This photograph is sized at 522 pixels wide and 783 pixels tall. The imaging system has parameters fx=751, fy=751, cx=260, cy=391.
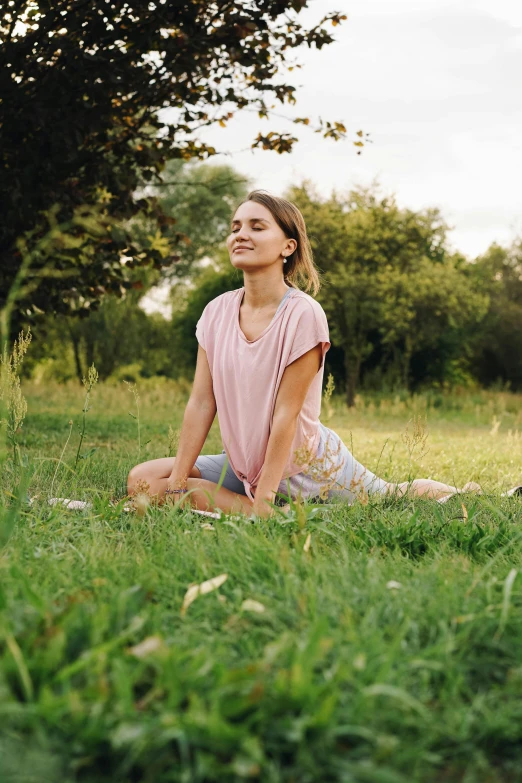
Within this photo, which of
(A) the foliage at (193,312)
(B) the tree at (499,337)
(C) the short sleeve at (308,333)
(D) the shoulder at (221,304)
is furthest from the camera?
(B) the tree at (499,337)

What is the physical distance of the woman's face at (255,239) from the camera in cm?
371

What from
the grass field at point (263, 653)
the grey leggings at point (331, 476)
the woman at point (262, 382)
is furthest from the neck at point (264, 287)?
the grass field at point (263, 653)

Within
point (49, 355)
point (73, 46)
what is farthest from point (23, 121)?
point (49, 355)

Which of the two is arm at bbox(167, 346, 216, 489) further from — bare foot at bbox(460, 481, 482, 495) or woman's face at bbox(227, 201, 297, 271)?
bare foot at bbox(460, 481, 482, 495)

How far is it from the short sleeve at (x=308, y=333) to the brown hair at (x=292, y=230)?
391mm

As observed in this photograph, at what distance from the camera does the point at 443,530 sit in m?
2.82

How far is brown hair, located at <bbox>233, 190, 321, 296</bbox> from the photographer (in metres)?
3.79

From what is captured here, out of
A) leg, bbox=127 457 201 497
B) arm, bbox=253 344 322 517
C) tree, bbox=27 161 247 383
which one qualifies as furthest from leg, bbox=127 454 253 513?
tree, bbox=27 161 247 383

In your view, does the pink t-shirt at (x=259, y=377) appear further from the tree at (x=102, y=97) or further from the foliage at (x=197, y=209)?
the foliage at (x=197, y=209)

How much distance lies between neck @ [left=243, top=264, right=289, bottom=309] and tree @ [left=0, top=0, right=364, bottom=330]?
68.2 inches

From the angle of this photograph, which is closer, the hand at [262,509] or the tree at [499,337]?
the hand at [262,509]

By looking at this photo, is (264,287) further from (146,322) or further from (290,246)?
(146,322)

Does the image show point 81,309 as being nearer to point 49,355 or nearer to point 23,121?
Result: point 23,121

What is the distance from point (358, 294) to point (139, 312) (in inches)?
358
